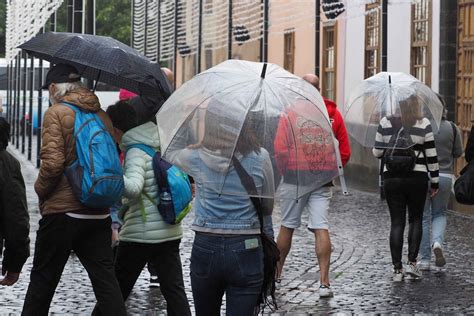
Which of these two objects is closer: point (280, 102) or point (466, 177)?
point (280, 102)

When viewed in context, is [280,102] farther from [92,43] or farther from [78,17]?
[78,17]

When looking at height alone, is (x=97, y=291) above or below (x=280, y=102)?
below

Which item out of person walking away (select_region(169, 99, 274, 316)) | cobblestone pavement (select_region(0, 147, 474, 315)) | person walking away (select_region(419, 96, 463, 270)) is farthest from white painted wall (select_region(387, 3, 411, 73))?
person walking away (select_region(169, 99, 274, 316))

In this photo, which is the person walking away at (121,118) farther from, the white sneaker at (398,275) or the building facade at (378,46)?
the building facade at (378,46)

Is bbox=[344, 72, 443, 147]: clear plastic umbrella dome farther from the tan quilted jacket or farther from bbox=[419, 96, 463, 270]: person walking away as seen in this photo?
the tan quilted jacket

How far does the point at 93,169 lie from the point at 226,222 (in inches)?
47.0

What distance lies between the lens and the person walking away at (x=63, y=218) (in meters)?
7.54

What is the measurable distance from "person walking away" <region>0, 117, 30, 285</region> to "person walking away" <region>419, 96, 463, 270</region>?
18.9ft

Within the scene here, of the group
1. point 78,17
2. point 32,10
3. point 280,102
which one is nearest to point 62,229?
point 280,102

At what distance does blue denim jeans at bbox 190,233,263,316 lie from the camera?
643 cm

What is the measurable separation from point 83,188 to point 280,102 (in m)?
1.36

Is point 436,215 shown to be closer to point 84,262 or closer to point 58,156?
point 84,262

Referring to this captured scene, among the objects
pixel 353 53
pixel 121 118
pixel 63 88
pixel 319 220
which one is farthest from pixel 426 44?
pixel 63 88

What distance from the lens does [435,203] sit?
1288cm
